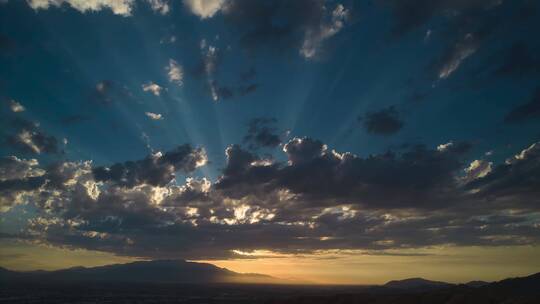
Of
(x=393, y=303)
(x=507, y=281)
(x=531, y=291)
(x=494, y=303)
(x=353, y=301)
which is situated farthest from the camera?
(x=507, y=281)

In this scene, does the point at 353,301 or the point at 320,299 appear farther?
the point at 320,299

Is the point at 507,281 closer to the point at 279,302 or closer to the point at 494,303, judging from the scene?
the point at 494,303

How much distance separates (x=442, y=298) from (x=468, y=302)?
28.9 ft

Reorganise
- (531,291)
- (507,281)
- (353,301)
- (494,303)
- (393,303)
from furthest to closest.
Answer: (507,281)
(531,291)
(353,301)
(393,303)
(494,303)

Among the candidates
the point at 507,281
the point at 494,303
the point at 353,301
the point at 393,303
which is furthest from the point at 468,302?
the point at 507,281

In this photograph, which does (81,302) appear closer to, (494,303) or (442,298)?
(442,298)

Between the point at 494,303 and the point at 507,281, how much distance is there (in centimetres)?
11517

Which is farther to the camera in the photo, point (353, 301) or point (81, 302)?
point (81, 302)

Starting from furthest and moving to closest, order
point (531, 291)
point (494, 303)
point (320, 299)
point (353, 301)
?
point (531, 291), point (320, 299), point (353, 301), point (494, 303)

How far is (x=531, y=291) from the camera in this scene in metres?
173

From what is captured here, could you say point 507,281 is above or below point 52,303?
above

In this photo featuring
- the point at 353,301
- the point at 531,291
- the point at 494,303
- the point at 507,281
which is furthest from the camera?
the point at 507,281

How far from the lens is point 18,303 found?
184 meters

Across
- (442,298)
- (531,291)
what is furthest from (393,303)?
(531,291)
